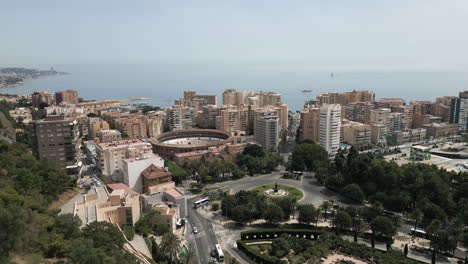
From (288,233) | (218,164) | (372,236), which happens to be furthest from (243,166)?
(372,236)

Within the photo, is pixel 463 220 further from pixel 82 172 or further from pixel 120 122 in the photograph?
pixel 120 122

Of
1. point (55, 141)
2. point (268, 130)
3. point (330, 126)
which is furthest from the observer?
point (268, 130)

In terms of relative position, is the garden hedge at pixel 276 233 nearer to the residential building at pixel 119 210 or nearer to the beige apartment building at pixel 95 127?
the residential building at pixel 119 210

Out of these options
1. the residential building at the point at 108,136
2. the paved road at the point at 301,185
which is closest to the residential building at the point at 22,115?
the residential building at the point at 108,136

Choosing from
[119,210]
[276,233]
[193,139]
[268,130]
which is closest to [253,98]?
[193,139]

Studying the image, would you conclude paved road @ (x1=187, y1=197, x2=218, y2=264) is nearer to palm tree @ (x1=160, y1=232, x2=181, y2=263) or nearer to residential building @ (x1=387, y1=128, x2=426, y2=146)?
palm tree @ (x1=160, y1=232, x2=181, y2=263)

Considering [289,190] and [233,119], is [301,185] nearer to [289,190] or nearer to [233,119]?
[289,190]
